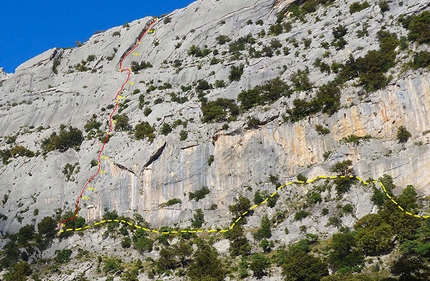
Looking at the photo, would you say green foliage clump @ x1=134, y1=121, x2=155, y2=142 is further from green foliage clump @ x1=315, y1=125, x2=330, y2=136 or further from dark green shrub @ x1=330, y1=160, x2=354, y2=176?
dark green shrub @ x1=330, y1=160, x2=354, y2=176

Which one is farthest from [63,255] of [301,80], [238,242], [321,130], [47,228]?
[301,80]

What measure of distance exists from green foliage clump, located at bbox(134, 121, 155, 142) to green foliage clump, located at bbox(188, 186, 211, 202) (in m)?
9.17

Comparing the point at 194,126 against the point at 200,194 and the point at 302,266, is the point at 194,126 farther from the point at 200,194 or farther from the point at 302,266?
the point at 302,266

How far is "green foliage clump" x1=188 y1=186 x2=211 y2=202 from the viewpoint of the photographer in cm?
5469

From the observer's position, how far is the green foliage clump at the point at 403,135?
157ft

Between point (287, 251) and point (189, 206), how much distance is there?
1300 centimetres

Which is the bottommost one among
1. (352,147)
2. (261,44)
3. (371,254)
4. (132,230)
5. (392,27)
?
(371,254)

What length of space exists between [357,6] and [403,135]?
25.1 m

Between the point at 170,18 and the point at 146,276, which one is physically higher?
the point at 170,18

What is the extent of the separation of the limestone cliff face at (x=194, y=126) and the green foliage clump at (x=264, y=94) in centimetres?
170

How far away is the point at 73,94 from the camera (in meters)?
79.4

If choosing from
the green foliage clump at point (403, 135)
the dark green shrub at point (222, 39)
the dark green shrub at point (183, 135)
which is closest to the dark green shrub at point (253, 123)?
the dark green shrub at point (183, 135)

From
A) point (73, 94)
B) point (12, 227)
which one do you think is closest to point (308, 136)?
point (12, 227)

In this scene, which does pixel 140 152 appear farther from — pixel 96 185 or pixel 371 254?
pixel 371 254
